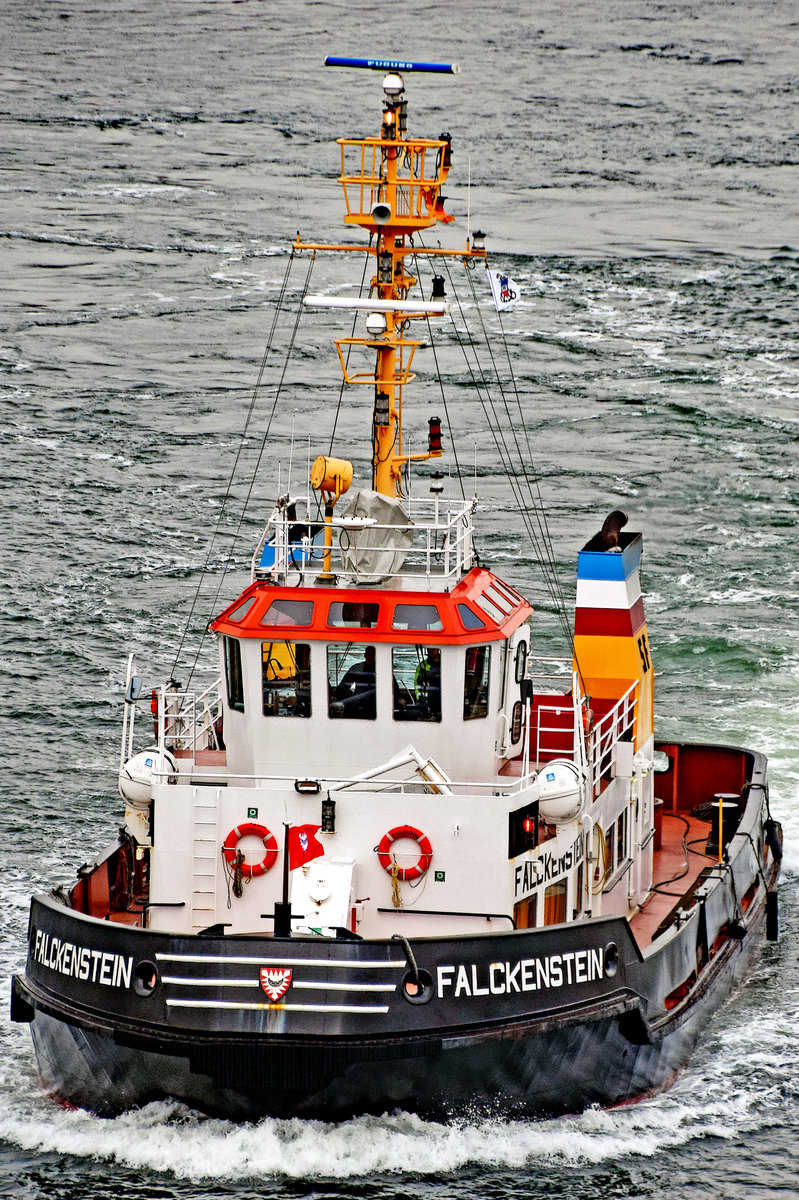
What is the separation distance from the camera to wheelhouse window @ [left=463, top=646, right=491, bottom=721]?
593 inches

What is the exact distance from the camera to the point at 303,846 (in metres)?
14.6

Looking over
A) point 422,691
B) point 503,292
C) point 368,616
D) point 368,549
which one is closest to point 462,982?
point 422,691

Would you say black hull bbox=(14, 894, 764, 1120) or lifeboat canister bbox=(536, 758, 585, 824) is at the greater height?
lifeboat canister bbox=(536, 758, 585, 824)

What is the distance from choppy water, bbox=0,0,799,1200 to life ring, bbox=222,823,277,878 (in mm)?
2070

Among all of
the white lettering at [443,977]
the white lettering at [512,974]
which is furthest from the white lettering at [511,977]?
the white lettering at [443,977]

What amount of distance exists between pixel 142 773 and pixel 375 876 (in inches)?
87.4

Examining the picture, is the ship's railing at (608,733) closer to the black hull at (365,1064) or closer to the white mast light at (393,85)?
the black hull at (365,1064)

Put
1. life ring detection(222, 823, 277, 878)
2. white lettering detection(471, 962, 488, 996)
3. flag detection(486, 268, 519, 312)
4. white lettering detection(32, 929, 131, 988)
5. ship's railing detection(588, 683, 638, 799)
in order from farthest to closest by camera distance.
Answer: flag detection(486, 268, 519, 312), ship's railing detection(588, 683, 638, 799), life ring detection(222, 823, 277, 878), white lettering detection(32, 929, 131, 988), white lettering detection(471, 962, 488, 996)

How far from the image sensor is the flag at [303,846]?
14.6m

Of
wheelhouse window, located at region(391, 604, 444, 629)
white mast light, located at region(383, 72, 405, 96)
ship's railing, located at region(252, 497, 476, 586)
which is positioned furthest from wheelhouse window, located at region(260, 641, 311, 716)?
white mast light, located at region(383, 72, 405, 96)

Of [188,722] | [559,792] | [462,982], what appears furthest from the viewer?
[188,722]

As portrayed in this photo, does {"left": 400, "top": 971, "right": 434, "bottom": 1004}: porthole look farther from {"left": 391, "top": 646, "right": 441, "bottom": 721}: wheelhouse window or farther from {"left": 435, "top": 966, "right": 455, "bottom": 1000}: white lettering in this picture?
{"left": 391, "top": 646, "right": 441, "bottom": 721}: wheelhouse window

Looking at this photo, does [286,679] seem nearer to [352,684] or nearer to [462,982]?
[352,684]

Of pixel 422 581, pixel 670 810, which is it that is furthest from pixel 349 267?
pixel 422 581
